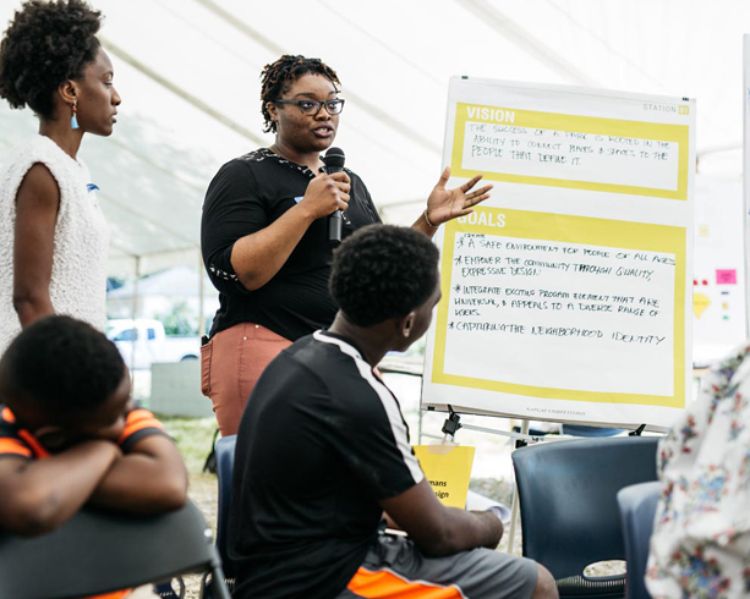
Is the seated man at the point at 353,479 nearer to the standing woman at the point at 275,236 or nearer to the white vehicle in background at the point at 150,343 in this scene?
the standing woman at the point at 275,236

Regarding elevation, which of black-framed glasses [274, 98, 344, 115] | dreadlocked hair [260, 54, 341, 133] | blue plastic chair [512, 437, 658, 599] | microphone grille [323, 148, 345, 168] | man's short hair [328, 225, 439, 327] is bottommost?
blue plastic chair [512, 437, 658, 599]

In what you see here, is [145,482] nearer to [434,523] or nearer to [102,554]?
[102,554]

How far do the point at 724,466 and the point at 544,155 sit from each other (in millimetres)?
1886

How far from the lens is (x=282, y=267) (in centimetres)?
230

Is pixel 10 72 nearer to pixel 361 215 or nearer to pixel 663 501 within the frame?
pixel 361 215

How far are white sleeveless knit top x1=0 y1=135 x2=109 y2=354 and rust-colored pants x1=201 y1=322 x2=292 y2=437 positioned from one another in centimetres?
40

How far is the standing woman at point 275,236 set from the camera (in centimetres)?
220

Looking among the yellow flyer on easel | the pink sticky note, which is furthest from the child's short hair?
the pink sticky note

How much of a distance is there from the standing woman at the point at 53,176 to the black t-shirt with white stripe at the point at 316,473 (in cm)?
59

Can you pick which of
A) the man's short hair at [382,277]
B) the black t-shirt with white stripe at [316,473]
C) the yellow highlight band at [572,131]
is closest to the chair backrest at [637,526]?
the black t-shirt with white stripe at [316,473]

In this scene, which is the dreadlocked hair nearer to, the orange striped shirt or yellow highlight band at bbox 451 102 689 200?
yellow highlight band at bbox 451 102 689 200

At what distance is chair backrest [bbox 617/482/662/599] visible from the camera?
60.3 inches

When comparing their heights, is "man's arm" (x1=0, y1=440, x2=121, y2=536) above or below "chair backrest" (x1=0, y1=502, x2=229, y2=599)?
above

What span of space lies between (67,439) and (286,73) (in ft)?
4.60
